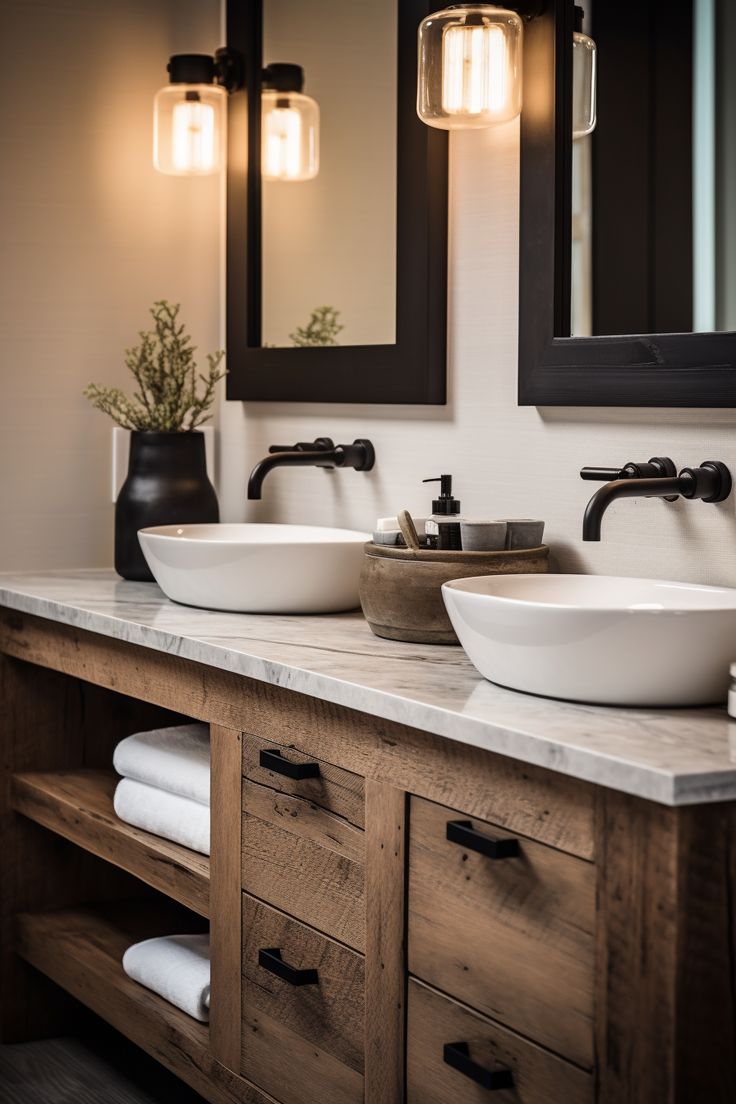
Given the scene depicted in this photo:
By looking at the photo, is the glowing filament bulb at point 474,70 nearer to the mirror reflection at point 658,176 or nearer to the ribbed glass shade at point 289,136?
the mirror reflection at point 658,176

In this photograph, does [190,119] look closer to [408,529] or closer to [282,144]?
[282,144]

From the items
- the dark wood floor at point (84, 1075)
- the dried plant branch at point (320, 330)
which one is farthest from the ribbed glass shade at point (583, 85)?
the dark wood floor at point (84, 1075)

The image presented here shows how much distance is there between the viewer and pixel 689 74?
171 cm

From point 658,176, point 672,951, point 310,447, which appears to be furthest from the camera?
point 310,447

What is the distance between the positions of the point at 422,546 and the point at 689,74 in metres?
0.68

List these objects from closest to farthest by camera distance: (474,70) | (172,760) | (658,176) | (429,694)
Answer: (429,694) → (658,176) → (474,70) → (172,760)

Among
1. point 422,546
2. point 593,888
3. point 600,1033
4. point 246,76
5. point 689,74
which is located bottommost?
point 600,1033

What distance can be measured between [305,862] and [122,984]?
61 cm

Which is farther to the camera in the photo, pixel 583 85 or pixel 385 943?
pixel 583 85

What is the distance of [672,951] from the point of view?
3.70 feet

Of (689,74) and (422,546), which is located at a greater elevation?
(689,74)

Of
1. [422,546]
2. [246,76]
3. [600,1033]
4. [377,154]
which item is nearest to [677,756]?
[600,1033]

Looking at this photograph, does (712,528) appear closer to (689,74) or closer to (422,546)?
(422,546)

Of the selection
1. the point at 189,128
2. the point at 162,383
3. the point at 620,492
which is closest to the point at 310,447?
the point at 162,383
